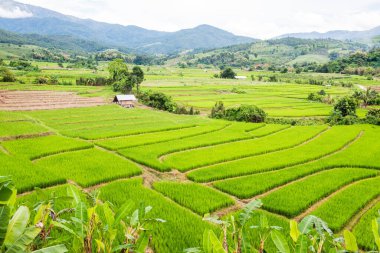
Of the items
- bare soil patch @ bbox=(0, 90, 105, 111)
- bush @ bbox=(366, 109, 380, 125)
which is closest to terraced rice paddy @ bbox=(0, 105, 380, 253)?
bush @ bbox=(366, 109, 380, 125)

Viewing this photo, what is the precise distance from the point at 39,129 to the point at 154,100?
66.4ft

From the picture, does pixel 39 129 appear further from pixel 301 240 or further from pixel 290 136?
pixel 301 240

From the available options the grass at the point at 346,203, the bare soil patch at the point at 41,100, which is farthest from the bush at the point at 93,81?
the grass at the point at 346,203

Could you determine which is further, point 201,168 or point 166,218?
point 201,168

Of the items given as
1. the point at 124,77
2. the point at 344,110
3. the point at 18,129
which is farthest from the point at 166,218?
the point at 124,77

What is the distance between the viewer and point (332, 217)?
10125 millimetres

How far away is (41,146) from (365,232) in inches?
643

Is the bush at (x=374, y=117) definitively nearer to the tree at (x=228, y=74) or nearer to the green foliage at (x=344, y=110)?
the green foliage at (x=344, y=110)

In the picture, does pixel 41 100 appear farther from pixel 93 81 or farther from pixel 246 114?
pixel 246 114

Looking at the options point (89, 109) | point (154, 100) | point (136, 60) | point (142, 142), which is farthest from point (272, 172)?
point (136, 60)

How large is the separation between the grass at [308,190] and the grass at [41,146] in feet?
37.9

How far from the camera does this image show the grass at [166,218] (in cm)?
746

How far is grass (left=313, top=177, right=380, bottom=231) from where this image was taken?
991cm

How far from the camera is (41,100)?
43.0 meters
